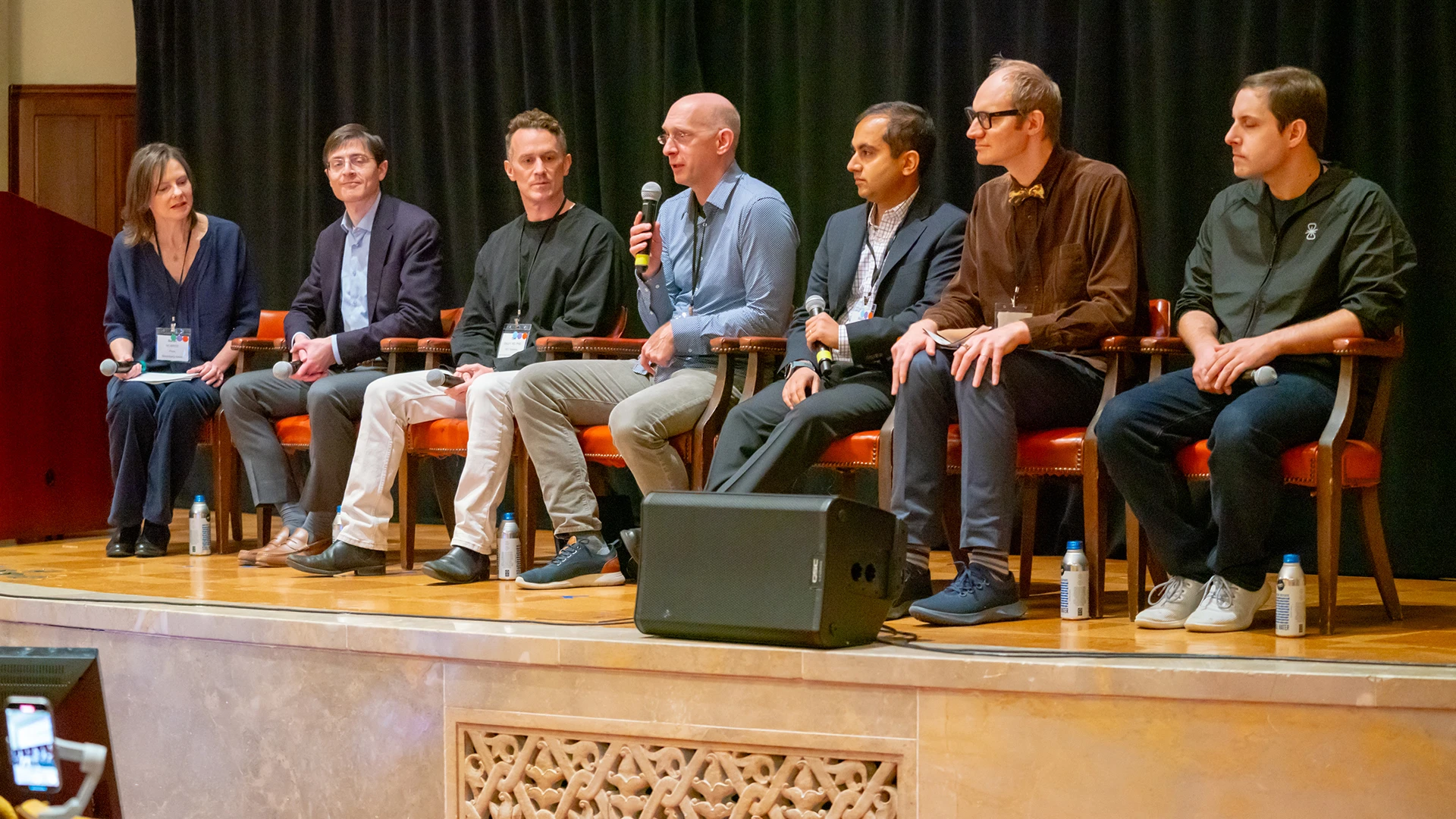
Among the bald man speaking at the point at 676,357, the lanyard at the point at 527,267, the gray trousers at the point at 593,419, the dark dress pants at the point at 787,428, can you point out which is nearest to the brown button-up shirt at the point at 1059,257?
the dark dress pants at the point at 787,428

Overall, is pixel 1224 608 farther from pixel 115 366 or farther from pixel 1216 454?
pixel 115 366

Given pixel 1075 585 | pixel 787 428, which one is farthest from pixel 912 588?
pixel 787 428

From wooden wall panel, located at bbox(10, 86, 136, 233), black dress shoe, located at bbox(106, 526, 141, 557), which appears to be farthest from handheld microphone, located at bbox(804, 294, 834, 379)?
wooden wall panel, located at bbox(10, 86, 136, 233)

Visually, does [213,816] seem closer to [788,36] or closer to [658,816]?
[658,816]

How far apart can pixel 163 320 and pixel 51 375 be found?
1.82 ft

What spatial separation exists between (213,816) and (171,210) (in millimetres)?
2428

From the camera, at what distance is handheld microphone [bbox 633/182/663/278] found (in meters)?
3.53

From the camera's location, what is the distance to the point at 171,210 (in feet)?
15.2

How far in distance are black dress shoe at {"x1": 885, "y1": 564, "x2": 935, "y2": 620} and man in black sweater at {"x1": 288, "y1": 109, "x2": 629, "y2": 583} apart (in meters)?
1.20

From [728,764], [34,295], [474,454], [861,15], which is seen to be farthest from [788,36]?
[728,764]

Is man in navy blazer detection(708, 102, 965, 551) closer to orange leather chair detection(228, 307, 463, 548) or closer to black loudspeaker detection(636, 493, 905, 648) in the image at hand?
black loudspeaker detection(636, 493, 905, 648)

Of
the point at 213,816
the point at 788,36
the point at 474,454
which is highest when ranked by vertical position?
the point at 788,36

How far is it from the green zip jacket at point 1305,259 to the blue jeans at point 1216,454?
141mm

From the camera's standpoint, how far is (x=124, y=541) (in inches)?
173
